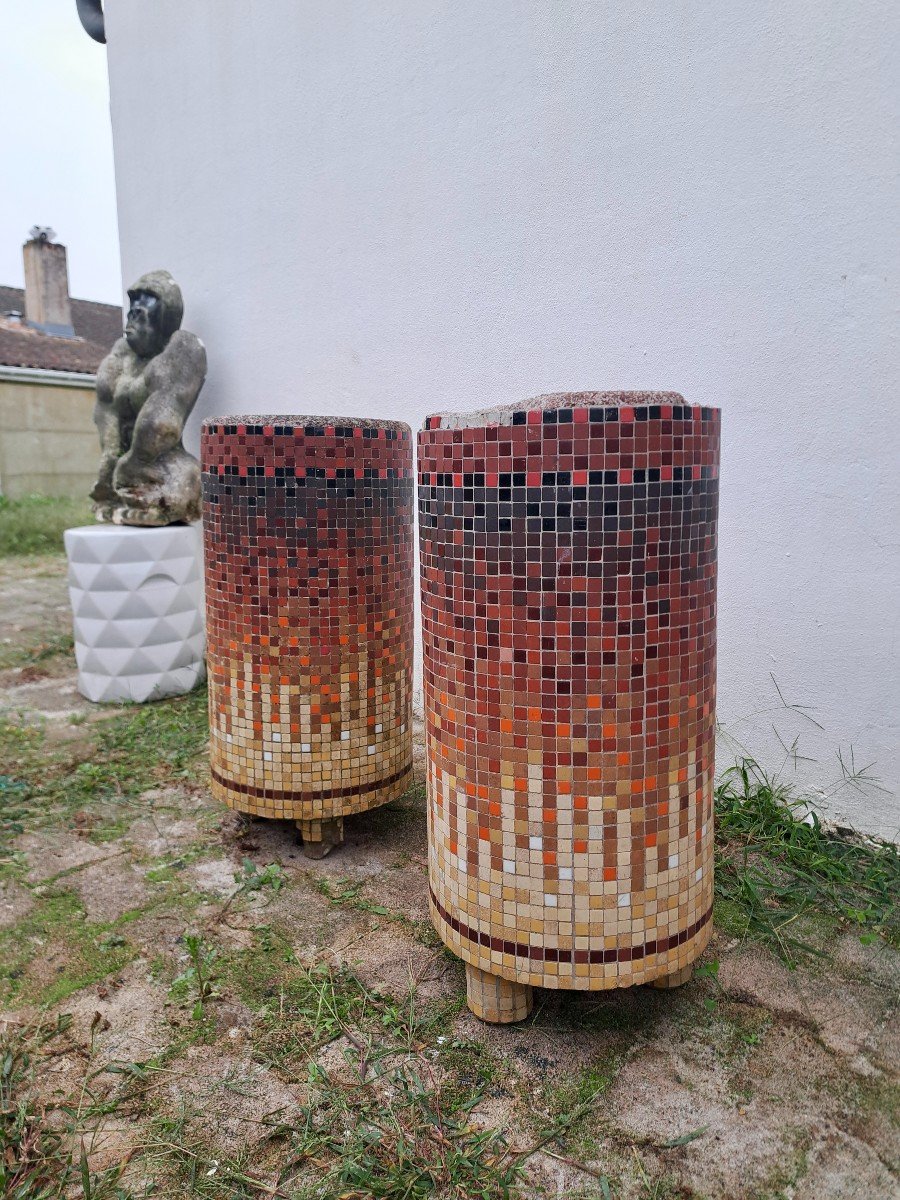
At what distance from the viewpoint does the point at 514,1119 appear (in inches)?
64.1

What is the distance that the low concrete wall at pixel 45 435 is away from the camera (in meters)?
13.9

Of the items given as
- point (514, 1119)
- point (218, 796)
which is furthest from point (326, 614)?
point (514, 1119)

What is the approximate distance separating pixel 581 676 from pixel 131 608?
336 cm

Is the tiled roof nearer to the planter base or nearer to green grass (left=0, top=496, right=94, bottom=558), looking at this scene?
green grass (left=0, top=496, right=94, bottom=558)

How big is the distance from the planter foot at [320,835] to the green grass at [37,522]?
268 inches

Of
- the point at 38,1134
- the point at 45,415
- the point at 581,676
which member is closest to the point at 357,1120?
the point at 38,1134

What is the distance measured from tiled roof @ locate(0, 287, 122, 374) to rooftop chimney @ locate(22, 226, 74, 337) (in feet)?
1.15

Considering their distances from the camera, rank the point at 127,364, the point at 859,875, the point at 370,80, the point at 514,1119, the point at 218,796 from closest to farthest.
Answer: the point at 514,1119
the point at 859,875
the point at 218,796
the point at 370,80
the point at 127,364

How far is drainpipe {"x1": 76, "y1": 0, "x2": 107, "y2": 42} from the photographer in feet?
19.3

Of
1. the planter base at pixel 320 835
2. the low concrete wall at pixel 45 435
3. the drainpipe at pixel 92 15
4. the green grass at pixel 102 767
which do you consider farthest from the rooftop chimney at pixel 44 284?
the planter base at pixel 320 835

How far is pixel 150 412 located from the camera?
4664 millimetres

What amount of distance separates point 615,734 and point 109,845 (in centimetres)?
202

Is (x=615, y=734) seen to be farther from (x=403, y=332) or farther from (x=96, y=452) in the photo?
(x=96, y=452)

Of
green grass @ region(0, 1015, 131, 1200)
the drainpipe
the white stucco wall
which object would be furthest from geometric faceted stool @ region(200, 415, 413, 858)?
the drainpipe
